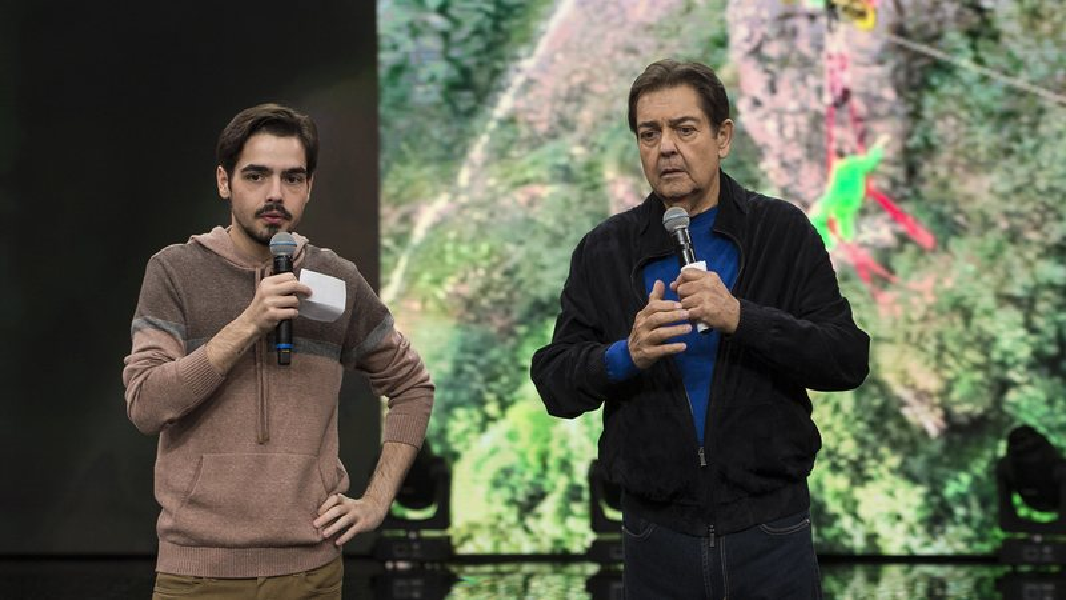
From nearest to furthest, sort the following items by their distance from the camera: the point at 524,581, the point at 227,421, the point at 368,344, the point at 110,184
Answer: the point at 227,421 < the point at 368,344 < the point at 524,581 < the point at 110,184

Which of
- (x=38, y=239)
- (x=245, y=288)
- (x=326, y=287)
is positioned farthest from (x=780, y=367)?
(x=38, y=239)

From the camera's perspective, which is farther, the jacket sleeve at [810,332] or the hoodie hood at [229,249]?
the hoodie hood at [229,249]

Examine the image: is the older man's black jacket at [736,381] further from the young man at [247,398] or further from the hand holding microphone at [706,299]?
the young man at [247,398]

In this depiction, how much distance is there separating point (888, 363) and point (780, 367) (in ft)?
13.2

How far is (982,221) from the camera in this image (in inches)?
225

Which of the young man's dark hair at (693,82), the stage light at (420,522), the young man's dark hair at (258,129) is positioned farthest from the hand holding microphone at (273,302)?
the stage light at (420,522)

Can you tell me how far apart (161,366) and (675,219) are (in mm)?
825

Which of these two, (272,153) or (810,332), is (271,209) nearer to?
(272,153)

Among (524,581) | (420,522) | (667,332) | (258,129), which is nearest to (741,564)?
(667,332)

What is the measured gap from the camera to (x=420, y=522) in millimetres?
5633

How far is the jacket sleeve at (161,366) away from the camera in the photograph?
187cm

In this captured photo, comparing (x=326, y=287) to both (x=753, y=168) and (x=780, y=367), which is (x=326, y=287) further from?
(x=753, y=168)

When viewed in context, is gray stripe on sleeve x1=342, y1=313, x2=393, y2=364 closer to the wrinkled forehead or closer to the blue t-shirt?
the wrinkled forehead

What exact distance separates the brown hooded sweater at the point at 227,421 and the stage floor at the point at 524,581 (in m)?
2.94
